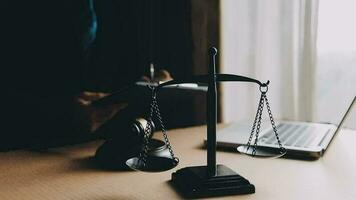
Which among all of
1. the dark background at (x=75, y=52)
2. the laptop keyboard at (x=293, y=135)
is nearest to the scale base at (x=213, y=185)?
the laptop keyboard at (x=293, y=135)

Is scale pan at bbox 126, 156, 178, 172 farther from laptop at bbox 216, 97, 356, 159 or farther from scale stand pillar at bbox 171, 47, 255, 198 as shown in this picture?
laptop at bbox 216, 97, 356, 159

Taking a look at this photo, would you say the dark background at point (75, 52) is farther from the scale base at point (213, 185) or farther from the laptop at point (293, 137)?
the scale base at point (213, 185)

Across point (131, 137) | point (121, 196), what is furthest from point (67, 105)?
point (121, 196)

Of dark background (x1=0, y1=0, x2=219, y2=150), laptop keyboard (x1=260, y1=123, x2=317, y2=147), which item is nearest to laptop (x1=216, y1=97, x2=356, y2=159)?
laptop keyboard (x1=260, y1=123, x2=317, y2=147)

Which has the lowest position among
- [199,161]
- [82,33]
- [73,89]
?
[199,161]

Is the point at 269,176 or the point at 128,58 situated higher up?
the point at 128,58

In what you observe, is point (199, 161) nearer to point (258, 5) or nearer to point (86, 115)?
point (86, 115)

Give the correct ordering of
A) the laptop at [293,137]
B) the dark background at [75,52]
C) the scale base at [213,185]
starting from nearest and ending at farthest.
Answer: the scale base at [213,185] → the laptop at [293,137] → the dark background at [75,52]

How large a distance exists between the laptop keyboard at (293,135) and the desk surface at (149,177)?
0.06 metres

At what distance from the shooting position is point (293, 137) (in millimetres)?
1105

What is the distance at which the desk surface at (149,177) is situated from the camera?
0.76 m

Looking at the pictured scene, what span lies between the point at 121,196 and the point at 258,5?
918 millimetres

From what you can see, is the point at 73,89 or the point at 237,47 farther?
the point at 237,47

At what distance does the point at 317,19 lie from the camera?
132cm
